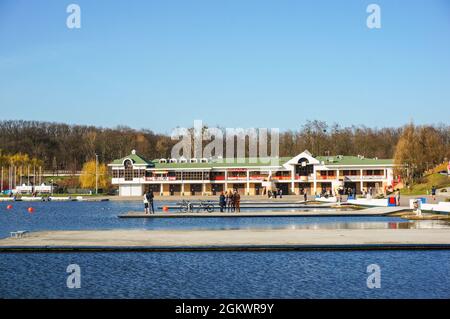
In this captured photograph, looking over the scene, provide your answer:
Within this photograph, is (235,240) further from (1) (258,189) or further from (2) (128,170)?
(2) (128,170)

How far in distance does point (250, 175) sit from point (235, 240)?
9024cm

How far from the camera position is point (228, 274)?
18312 mm

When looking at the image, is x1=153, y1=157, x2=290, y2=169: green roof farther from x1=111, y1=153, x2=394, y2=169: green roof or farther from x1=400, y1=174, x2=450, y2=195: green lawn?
x1=400, y1=174, x2=450, y2=195: green lawn

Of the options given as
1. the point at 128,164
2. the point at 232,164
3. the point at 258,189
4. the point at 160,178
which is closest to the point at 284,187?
the point at 258,189

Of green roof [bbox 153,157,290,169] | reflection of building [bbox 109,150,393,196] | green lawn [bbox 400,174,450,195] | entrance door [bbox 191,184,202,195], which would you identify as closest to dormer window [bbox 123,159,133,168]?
reflection of building [bbox 109,150,393,196]

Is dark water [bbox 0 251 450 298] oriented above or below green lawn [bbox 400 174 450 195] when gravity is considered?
below

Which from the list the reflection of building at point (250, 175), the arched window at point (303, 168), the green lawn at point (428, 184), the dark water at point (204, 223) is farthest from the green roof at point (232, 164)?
the dark water at point (204, 223)

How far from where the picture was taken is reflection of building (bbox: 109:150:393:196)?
111 meters

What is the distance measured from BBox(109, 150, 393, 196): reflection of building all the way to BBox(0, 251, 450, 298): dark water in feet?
284

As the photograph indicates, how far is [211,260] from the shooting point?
20812 millimetres

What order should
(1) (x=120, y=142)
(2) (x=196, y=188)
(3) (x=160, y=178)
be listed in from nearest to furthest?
(2) (x=196, y=188) < (3) (x=160, y=178) < (1) (x=120, y=142)

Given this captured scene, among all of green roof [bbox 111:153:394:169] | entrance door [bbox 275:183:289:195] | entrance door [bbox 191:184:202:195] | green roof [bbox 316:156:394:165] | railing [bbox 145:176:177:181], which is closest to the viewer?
green roof [bbox 316:156:394:165]

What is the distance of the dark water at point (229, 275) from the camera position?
629 inches

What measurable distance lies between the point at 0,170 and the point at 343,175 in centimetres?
7285
